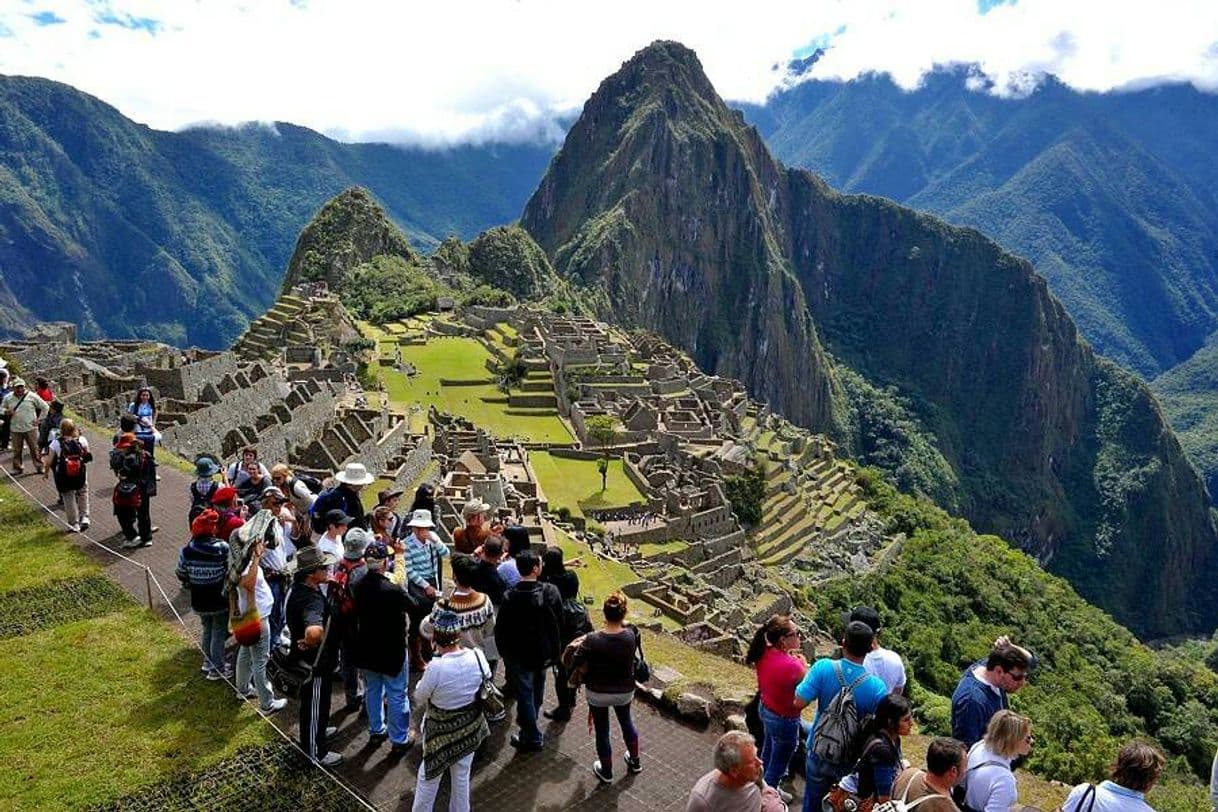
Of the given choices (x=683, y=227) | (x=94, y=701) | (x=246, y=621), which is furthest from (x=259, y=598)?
(x=683, y=227)

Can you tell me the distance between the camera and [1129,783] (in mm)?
5469

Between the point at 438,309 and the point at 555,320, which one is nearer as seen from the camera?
the point at 555,320

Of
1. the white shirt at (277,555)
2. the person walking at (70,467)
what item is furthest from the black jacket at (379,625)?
the person walking at (70,467)

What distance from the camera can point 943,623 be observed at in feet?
137

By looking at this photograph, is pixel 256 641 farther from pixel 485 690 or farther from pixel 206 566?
pixel 485 690

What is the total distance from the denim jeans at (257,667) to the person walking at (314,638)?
66 centimetres

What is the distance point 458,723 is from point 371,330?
64308 mm

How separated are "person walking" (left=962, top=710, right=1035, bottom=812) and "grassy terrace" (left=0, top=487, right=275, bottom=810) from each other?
6464 millimetres

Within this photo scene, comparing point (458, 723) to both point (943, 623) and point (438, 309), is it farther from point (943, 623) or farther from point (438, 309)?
point (438, 309)

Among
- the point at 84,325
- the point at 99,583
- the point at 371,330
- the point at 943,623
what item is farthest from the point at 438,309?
the point at 99,583

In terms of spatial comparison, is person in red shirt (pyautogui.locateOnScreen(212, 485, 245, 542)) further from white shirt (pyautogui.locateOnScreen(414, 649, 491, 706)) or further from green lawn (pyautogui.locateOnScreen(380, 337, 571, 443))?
green lawn (pyautogui.locateOnScreen(380, 337, 571, 443))

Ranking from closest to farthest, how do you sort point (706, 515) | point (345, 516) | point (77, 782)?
point (77, 782) → point (345, 516) → point (706, 515)

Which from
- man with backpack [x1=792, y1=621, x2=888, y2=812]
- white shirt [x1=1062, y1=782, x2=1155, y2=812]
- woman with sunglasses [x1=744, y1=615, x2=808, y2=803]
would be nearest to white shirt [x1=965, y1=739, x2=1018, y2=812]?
white shirt [x1=1062, y1=782, x2=1155, y2=812]

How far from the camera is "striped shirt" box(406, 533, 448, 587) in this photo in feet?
29.4
